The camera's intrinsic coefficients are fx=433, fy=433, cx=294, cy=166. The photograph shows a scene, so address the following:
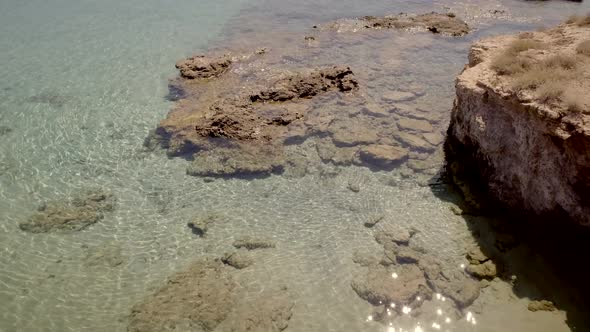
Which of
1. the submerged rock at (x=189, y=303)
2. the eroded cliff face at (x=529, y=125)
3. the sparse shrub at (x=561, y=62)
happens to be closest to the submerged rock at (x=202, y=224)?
the submerged rock at (x=189, y=303)

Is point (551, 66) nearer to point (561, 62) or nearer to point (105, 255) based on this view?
point (561, 62)

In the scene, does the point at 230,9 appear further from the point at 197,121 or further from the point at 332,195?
the point at 332,195

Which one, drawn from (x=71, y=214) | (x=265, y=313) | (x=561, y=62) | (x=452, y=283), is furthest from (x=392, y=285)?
(x=71, y=214)

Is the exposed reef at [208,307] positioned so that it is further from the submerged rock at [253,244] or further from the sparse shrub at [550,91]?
the sparse shrub at [550,91]

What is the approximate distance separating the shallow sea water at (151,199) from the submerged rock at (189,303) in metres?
0.30

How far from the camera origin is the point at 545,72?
8.83 meters

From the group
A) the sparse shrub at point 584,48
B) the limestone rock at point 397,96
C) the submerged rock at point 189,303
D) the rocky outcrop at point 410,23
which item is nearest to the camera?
the submerged rock at point 189,303

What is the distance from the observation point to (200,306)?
26.6 feet

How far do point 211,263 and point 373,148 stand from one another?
5532 millimetres

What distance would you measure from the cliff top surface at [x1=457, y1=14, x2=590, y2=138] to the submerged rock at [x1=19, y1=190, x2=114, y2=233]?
9208mm

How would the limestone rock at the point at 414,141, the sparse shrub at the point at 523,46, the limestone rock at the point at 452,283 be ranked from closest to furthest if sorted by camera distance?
1. the limestone rock at the point at 452,283
2. the sparse shrub at the point at 523,46
3. the limestone rock at the point at 414,141

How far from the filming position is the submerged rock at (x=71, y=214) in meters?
9.97

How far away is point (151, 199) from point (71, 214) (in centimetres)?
182

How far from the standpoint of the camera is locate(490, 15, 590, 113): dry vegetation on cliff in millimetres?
8125
